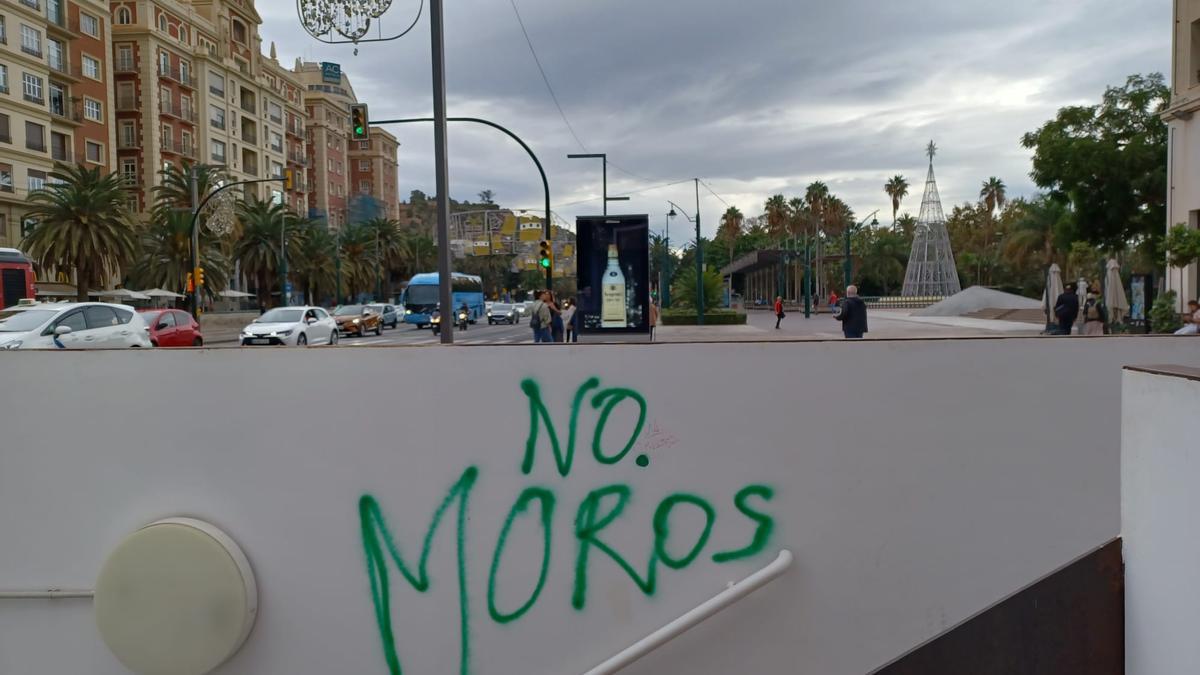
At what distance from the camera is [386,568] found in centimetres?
413

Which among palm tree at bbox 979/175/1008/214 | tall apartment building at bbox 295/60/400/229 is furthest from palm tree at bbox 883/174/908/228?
tall apartment building at bbox 295/60/400/229

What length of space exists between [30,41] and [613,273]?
125ft

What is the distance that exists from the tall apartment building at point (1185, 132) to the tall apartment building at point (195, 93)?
40.2 meters

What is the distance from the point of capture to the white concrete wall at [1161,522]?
2982mm

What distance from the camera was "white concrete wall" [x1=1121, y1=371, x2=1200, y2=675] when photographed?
298 cm

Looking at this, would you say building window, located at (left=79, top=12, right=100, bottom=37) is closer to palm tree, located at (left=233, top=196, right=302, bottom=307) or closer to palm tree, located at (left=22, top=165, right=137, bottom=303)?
palm tree, located at (left=233, top=196, right=302, bottom=307)

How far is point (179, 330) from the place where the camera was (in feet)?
70.6

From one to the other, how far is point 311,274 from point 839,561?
57493 mm

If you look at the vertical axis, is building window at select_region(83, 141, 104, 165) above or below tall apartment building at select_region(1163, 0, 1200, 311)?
above

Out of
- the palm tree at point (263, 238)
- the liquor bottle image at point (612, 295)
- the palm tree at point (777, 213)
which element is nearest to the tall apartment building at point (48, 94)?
the palm tree at point (263, 238)

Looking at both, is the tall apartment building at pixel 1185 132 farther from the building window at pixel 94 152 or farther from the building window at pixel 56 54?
the building window at pixel 94 152

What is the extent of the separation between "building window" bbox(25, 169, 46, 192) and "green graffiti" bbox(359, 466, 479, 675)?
150ft

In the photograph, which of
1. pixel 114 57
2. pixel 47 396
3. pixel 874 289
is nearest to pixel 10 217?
pixel 114 57

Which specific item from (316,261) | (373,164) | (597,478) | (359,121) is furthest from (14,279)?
(373,164)
